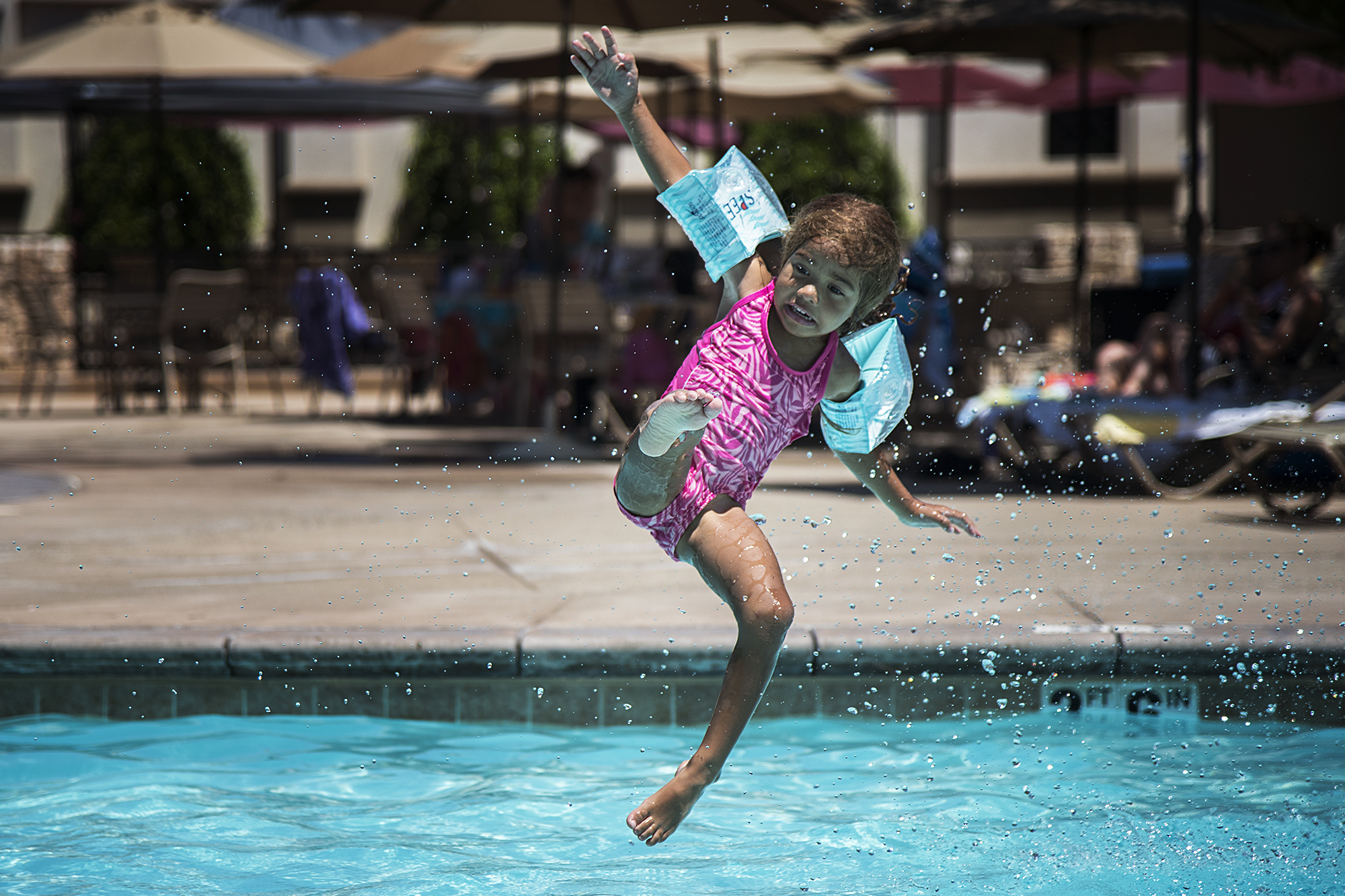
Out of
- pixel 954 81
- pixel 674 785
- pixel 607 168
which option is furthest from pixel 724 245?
pixel 954 81

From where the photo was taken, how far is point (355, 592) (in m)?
4.95

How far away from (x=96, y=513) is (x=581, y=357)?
426 centimetres

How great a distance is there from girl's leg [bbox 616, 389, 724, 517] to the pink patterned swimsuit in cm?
4

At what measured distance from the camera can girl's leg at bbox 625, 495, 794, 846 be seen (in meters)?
2.70

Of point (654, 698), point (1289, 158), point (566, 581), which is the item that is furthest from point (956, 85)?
point (654, 698)

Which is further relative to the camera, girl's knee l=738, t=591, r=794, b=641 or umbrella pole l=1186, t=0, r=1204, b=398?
umbrella pole l=1186, t=0, r=1204, b=398

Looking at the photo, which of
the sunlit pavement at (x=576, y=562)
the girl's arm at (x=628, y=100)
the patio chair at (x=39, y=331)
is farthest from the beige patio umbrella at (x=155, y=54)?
the girl's arm at (x=628, y=100)

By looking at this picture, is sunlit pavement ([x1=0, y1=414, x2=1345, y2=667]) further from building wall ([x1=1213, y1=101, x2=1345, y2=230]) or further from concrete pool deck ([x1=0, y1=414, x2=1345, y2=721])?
building wall ([x1=1213, y1=101, x2=1345, y2=230])

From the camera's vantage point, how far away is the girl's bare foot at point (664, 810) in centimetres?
268

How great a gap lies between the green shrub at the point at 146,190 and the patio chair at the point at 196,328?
17.2 feet

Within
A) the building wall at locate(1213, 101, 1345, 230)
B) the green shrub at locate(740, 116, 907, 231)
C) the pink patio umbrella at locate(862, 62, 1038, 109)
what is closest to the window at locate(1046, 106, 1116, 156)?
the green shrub at locate(740, 116, 907, 231)

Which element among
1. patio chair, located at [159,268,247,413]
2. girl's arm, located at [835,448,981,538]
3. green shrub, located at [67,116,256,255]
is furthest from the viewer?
green shrub, located at [67,116,256,255]

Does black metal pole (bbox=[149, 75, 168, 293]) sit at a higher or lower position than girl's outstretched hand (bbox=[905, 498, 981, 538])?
higher

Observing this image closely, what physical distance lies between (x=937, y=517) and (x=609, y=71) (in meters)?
1.18
